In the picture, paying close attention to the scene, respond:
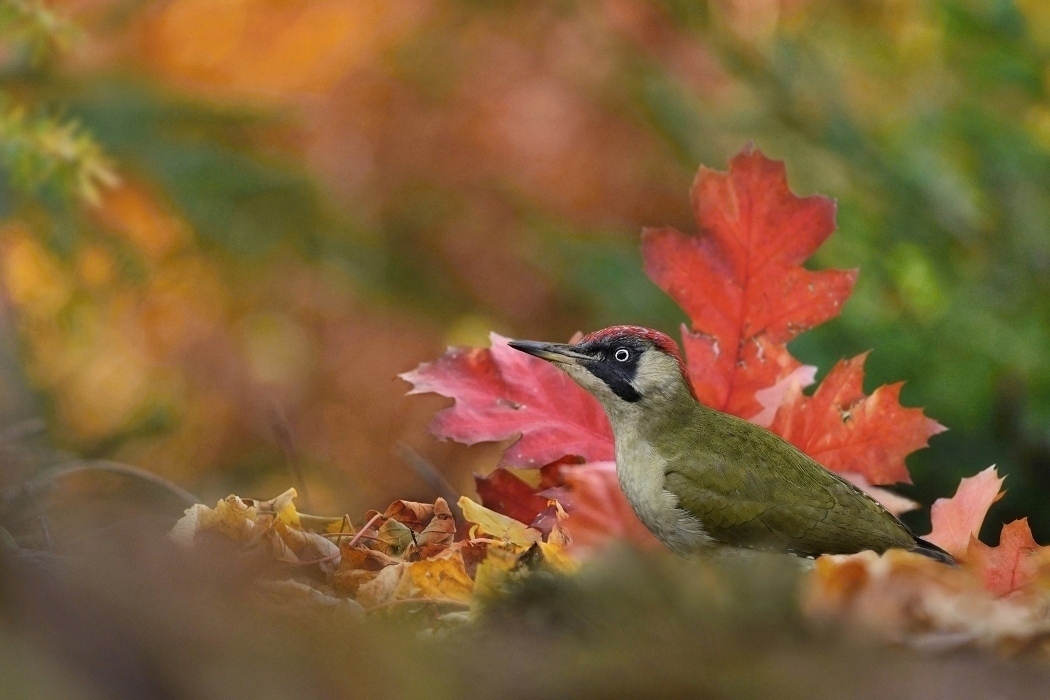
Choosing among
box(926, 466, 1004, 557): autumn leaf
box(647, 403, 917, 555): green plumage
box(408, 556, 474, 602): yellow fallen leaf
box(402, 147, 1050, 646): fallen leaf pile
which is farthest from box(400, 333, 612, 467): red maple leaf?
box(926, 466, 1004, 557): autumn leaf

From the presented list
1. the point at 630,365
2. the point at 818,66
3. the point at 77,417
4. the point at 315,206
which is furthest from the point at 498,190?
the point at 630,365

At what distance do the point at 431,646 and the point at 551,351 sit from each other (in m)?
0.68

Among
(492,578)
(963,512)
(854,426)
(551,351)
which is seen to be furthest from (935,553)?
(492,578)

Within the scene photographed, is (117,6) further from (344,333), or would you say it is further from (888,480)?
(888,480)

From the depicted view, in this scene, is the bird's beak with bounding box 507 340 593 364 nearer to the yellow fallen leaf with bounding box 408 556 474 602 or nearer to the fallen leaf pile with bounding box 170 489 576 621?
the fallen leaf pile with bounding box 170 489 576 621

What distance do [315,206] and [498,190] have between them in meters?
1.48

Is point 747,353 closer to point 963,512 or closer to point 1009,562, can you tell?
point 963,512

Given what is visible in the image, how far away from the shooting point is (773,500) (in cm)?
111

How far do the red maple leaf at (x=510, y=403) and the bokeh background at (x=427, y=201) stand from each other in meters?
0.21

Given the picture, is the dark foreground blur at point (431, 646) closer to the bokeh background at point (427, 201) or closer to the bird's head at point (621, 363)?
the bokeh background at point (427, 201)

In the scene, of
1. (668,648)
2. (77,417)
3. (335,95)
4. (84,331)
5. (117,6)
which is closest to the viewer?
(668,648)

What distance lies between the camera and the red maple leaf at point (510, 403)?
1067 millimetres

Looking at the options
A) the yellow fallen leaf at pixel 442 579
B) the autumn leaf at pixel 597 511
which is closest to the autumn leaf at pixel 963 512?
the autumn leaf at pixel 597 511

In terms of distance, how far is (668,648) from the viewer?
1.51 feet
